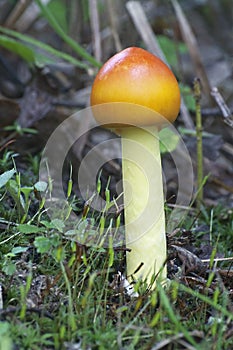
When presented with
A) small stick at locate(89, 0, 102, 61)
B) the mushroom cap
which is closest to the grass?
the mushroom cap

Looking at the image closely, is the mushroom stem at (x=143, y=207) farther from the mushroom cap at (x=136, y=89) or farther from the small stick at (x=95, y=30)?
the small stick at (x=95, y=30)

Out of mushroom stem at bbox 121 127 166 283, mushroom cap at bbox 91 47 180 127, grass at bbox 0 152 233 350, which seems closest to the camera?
grass at bbox 0 152 233 350

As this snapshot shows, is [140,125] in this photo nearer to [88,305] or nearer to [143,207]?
[143,207]

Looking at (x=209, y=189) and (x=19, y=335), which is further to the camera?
(x=209, y=189)

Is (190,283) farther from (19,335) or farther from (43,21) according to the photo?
(43,21)

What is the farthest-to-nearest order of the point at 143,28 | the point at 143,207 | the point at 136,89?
the point at 143,28
the point at 143,207
the point at 136,89

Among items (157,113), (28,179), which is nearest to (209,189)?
(28,179)

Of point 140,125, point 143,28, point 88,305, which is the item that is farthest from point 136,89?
point 143,28

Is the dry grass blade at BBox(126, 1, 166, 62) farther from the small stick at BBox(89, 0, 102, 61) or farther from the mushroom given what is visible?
the mushroom
